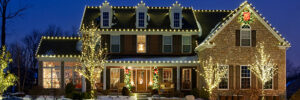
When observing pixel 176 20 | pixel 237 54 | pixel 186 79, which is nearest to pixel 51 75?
pixel 186 79

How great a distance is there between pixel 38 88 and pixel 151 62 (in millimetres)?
7827

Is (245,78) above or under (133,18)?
under

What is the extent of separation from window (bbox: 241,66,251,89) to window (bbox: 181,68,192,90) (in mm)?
4243

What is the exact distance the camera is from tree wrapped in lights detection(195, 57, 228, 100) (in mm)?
23750

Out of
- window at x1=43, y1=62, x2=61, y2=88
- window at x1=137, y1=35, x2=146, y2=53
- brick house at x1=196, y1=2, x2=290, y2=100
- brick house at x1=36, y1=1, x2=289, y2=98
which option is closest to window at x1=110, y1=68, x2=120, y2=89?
brick house at x1=36, y1=1, x2=289, y2=98

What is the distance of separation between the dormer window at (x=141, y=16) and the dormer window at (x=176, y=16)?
2074mm

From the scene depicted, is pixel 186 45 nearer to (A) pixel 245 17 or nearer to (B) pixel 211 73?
(B) pixel 211 73

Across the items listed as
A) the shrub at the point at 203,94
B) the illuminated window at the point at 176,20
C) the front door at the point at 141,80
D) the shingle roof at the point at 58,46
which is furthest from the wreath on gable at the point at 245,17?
the shingle roof at the point at 58,46

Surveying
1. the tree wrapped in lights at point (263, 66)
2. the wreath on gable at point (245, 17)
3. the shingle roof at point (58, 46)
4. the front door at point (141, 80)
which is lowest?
the front door at point (141, 80)

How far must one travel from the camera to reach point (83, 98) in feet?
74.7

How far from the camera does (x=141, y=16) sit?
28391 mm

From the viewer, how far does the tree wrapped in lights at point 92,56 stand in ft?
80.8

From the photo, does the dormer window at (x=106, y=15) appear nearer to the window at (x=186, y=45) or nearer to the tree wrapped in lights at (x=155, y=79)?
the tree wrapped in lights at (x=155, y=79)

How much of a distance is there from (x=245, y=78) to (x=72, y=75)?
1293 centimetres
